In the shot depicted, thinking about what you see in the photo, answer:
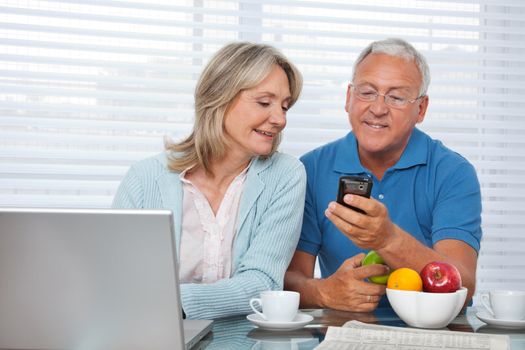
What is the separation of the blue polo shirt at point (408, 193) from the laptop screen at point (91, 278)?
1.26m

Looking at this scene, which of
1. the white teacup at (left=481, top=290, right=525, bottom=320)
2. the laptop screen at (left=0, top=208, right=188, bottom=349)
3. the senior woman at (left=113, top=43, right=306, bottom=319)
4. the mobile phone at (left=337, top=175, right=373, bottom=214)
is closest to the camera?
the laptop screen at (left=0, top=208, right=188, bottom=349)

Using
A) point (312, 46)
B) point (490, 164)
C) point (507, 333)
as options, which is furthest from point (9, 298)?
point (490, 164)

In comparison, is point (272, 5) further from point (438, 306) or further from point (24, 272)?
point (24, 272)

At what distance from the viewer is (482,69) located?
344cm

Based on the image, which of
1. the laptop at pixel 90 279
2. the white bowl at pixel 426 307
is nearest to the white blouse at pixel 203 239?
the white bowl at pixel 426 307

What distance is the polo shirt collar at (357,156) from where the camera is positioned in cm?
239

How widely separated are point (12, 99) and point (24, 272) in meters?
2.11

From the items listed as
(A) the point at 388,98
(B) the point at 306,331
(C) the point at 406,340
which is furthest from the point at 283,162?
(C) the point at 406,340

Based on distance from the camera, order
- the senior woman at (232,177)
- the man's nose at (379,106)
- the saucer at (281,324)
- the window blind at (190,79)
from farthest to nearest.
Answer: the window blind at (190,79) → the man's nose at (379,106) → the senior woman at (232,177) → the saucer at (281,324)

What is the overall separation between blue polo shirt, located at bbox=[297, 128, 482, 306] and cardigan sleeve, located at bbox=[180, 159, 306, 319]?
20 centimetres

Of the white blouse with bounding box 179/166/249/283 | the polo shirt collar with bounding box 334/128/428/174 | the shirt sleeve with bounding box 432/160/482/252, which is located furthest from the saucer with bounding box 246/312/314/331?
the polo shirt collar with bounding box 334/128/428/174

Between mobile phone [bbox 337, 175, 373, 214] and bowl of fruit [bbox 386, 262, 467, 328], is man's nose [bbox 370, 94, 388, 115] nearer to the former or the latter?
mobile phone [bbox 337, 175, 373, 214]

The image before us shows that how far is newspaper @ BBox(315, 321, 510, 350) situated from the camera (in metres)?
1.36

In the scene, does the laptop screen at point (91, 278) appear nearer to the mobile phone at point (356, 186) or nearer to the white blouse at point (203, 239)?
the mobile phone at point (356, 186)
